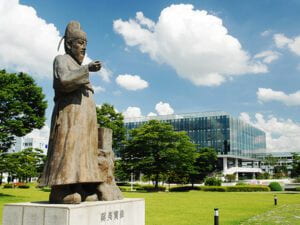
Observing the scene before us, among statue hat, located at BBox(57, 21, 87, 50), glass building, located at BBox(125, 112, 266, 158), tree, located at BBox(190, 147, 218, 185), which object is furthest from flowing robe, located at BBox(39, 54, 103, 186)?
glass building, located at BBox(125, 112, 266, 158)

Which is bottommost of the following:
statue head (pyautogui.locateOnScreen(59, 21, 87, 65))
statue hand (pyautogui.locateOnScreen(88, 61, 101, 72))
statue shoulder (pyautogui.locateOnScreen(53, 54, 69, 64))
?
statue hand (pyautogui.locateOnScreen(88, 61, 101, 72))

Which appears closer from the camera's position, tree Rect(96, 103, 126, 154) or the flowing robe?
the flowing robe

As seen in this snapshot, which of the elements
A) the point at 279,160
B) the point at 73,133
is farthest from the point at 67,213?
the point at 279,160

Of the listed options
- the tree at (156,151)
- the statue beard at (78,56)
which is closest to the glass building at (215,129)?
the tree at (156,151)

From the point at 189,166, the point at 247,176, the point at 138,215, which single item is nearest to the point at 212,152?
the point at 189,166

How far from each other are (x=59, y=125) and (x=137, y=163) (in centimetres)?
3464

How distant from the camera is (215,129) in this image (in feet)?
217

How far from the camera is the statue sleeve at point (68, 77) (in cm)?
570

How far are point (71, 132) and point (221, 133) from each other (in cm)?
6178

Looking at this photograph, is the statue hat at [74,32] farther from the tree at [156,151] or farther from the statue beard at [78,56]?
the tree at [156,151]

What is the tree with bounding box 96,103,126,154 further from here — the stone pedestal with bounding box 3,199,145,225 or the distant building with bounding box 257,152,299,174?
the distant building with bounding box 257,152,299,174

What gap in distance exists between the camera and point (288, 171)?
83.1 metres

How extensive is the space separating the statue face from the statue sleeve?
447mm

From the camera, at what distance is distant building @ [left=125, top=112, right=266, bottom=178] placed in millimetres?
65750
